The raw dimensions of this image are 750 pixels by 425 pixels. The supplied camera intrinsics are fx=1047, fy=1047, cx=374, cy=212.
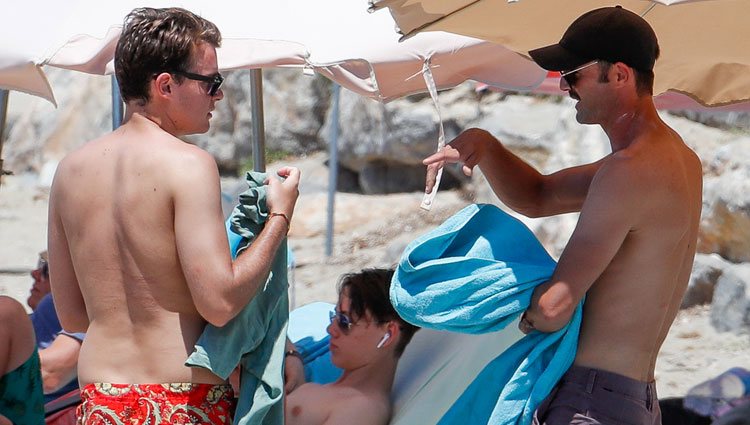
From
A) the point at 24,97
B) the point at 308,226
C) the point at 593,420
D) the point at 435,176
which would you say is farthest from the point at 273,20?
the point at 24,97

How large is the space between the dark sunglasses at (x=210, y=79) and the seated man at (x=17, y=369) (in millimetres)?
1230

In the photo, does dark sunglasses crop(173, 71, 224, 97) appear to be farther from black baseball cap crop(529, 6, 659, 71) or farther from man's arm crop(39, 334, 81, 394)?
man's arm crop(39, 334, 81, 394)

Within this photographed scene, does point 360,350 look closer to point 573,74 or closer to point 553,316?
point 553,316

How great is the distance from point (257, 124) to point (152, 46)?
5.93 ft

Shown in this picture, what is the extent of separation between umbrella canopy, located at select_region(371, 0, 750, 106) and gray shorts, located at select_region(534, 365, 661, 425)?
929 millimetres

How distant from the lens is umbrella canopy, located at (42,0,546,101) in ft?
9.65

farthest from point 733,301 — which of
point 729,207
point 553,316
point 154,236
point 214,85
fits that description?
point 154,236

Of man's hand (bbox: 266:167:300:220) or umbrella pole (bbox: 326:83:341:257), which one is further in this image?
umbrella pole (bbox: 326:83:341:257)

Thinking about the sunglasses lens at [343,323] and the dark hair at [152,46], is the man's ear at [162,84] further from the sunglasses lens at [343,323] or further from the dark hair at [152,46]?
the sunglasses lens at [343,323]

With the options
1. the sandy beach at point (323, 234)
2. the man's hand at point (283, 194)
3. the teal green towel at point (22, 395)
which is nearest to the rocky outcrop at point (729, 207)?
the sandy beach at point (323, 234)

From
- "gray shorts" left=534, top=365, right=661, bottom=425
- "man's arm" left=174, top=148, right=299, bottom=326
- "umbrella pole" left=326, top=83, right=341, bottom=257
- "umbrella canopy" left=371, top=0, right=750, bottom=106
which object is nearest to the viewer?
"man's arm" left=174, top=148, right=299, bottom=326

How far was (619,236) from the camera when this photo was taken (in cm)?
226

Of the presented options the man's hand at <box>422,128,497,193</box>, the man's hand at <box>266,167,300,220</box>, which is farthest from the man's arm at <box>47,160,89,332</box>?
the man's hand at <box>422,128,497,193</box>

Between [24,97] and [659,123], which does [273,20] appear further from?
[24,97]
